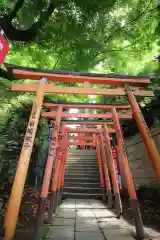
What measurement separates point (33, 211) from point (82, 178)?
20.7 ft

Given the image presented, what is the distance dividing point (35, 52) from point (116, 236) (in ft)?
18.9

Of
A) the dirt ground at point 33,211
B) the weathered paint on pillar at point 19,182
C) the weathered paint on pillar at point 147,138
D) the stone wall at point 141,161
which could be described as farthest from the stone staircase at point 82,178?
the weathered paint on pillar at point 19,182

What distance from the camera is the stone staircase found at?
420 inches

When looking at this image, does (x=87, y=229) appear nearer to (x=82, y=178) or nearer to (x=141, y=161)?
(x=141, y=161)

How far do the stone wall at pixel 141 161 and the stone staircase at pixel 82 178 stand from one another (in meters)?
3.26

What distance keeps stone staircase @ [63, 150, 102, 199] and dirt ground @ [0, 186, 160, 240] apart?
12.0 feet

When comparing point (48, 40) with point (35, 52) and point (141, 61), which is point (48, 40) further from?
point (141, 61)

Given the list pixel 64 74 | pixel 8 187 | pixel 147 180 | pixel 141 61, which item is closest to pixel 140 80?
pixel 64 74

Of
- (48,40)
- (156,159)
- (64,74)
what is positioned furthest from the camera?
(48,40)

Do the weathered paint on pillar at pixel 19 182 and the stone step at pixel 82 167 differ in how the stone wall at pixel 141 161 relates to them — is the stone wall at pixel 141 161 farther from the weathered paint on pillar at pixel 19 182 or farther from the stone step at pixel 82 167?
the stone step at pixel 82 167

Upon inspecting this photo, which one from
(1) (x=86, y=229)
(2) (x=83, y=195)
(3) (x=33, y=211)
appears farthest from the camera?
(2) (x=83, y=195)

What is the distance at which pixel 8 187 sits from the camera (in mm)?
6625

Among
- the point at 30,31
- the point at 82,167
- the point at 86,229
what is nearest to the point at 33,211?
the point at 86,229

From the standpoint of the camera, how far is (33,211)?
19.9 ft
